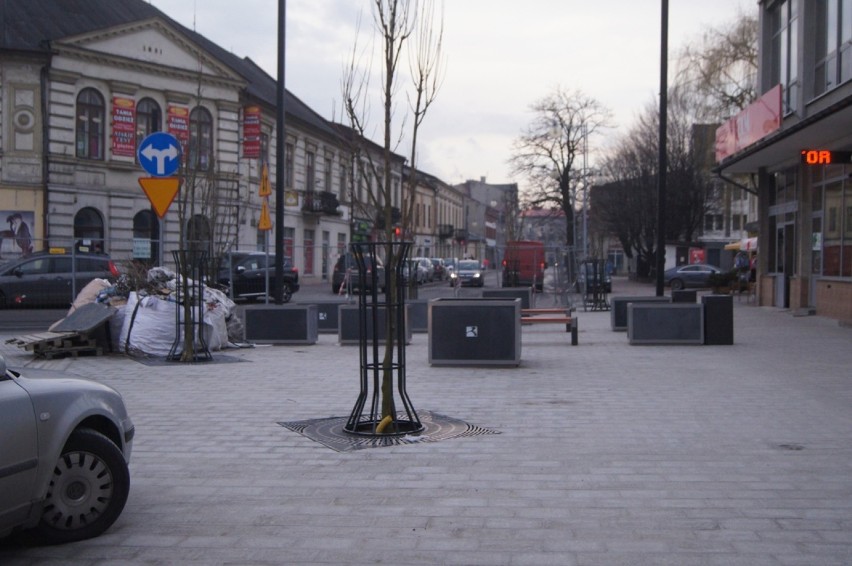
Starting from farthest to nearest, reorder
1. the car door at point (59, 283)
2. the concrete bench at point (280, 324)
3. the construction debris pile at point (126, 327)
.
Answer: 1. the car door at point (59, 283)
2. the concrete bench at point (280, 324)
3. the construction debris pile at point (126, 327)

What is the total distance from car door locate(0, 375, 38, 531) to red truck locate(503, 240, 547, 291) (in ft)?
87.4

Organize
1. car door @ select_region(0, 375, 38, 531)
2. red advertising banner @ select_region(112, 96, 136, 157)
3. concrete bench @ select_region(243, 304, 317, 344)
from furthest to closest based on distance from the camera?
red advertising banner @ select_region(112, 96, 136, 157) < concrete bench @ select_region(243, 304, 317, 344) < car door @ select_region(0, 375, 38, 531)

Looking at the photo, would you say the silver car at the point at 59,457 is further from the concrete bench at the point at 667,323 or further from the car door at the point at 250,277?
the car door at the point at 250,277

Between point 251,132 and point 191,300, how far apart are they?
24789mm

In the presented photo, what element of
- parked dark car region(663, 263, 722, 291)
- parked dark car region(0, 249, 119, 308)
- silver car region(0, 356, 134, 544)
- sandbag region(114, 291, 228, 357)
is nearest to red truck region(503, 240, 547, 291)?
parked dark car region(663, 263, 722, 291)

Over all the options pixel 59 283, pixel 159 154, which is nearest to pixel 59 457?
pixel 159 154

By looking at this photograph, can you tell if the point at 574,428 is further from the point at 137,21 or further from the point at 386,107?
the point at 137,21

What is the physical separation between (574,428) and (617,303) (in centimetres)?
1262

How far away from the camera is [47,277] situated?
72.9 ft

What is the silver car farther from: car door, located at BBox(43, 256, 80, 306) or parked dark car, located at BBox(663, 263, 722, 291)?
parked dark car, located at BBox(663, 263, 722, 291)

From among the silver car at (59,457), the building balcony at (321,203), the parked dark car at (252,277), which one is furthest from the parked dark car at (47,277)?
the building balcony at (321,203)

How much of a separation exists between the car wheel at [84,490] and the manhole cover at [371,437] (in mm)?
2592

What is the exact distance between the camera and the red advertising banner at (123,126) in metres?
37.3

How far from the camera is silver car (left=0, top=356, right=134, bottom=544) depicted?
4.75 meters
